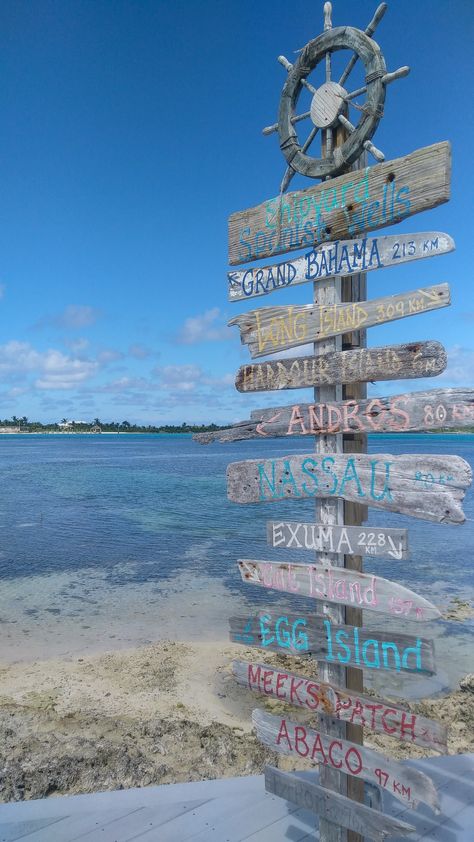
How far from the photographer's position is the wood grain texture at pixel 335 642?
306cm

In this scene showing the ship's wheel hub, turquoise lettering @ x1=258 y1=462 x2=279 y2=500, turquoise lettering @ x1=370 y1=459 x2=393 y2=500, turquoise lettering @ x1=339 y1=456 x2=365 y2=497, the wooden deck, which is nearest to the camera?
turquoise lettering @ x1=370 y1=459 x2=393 y2=500

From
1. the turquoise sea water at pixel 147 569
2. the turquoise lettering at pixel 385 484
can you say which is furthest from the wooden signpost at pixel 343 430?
the turquoise sea water at pixel 147 569

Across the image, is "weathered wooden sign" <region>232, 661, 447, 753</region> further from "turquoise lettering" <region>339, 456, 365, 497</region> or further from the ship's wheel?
the ship's wheel

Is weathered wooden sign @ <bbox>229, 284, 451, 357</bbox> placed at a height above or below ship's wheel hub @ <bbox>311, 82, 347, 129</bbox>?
below

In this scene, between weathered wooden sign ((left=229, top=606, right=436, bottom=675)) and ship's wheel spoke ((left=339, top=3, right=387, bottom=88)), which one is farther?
ship's wheel spoke ((left=339, top=3, right=387, bottom=88))

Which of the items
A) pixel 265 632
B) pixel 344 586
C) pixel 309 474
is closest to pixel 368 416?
pixel 309 474

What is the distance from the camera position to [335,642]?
334 centimetres

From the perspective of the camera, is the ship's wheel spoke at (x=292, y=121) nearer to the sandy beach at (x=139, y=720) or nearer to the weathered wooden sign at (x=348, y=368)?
the weathered wooden sign at (x=348, y=368)

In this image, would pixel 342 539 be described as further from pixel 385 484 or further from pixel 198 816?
pixel 198 816

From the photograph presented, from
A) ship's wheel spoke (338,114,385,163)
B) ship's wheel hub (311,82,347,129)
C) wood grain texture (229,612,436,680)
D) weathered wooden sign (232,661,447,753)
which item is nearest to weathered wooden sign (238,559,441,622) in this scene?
wood grain texture (229,612,436,680)

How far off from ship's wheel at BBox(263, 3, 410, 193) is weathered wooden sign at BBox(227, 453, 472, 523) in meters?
1.93

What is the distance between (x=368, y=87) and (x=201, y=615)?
451 inches

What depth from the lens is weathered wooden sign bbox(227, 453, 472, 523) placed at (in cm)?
297

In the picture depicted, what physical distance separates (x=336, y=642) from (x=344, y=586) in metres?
0.36
